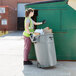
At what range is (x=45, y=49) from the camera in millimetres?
5488

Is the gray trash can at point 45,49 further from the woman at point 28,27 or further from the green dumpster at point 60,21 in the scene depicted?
the green dumpster at point 60,21

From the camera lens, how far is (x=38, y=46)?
555 centimetres

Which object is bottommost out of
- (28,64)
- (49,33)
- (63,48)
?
(28,64)

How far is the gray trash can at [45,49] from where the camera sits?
5496mm

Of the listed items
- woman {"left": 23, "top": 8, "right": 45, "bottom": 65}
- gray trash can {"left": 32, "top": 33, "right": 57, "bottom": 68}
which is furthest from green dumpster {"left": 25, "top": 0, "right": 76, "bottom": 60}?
gray trash can {"left": 32, "top": 33, "right": 57, "bottom": 68}

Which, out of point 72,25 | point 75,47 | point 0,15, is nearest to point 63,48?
point 75,47

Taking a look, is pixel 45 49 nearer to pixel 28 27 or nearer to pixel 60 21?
pixel 28 27

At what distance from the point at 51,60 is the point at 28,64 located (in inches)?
36.9

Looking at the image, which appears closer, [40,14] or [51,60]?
[51,60]

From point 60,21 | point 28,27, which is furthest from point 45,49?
point 60,21

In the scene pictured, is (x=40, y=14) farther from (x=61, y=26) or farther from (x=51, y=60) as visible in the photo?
(x=51, y=60)

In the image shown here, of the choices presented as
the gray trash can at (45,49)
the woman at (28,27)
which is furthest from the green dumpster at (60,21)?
the gray trash can at (45,49)

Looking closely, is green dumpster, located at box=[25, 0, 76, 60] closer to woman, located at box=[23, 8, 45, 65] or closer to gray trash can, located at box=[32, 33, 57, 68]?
woman, located at box=[23, 8, 45, 65]

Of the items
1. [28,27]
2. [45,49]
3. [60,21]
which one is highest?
[60,21]
